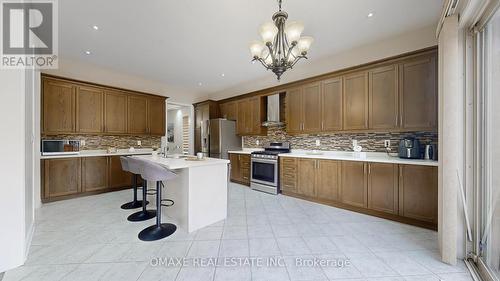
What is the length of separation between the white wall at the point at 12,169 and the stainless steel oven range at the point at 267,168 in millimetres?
3566

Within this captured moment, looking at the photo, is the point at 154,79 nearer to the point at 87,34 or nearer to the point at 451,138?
the point at 87,34

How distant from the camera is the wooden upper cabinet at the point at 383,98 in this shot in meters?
2.95

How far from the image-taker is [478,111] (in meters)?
1.83

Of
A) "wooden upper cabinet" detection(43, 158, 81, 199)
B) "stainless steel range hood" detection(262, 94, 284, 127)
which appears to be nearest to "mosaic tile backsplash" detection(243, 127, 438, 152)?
"stainless steel range hood" detection(262, 94, 284, 127)

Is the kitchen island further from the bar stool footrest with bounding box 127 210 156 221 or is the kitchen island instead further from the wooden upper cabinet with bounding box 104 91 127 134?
the wooden upper cabinet with bounding box 104 91 127 134

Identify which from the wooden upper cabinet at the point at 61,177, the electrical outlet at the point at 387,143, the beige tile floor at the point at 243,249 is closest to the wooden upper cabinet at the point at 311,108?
the electrical outlet at the point at 387,143

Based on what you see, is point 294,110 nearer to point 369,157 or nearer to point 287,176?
point 287,176

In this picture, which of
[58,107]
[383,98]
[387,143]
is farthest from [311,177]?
[58,107]

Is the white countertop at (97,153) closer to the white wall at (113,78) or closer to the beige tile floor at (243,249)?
the beige tile floor at (243,249)

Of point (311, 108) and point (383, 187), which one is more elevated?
point (311, 108)

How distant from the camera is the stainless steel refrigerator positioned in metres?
5.42

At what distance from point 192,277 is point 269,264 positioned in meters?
0.71

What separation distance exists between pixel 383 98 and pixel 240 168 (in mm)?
3465

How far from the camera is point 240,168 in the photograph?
5113 mm
